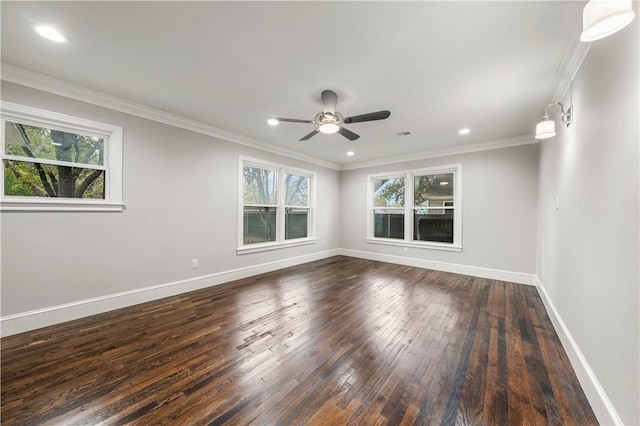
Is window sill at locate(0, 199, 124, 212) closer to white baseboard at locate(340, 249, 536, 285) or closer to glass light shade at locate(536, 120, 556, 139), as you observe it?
glass light shade at locate(536, 120, 556, 139)

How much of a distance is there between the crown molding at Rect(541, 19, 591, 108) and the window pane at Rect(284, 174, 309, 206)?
4.43 meters

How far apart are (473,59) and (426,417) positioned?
→ 9.27 feet

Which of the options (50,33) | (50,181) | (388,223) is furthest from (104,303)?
(388,223)

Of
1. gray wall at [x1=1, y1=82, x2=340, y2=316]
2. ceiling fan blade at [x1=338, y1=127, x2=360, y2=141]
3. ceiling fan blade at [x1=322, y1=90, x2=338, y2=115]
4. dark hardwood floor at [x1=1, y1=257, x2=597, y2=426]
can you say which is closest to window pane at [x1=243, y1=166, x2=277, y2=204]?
gray wall at [x1=1, y1=82, x2=340, y2=316]

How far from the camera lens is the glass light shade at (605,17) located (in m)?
1.08

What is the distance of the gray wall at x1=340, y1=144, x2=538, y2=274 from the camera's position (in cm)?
417

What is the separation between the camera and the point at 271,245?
16.2ft

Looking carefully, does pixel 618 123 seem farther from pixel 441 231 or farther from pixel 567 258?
pixel 441 231

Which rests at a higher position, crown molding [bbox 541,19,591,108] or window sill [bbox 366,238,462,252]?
crown molding [bbox 541,19,591,108]

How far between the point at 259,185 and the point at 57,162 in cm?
281

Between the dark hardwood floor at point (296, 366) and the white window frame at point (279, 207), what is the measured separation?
1.47 metres

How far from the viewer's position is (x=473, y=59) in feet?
6.99

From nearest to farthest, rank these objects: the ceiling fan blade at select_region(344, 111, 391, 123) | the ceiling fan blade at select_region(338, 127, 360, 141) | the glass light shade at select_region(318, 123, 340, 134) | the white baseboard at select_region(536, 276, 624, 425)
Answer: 1. the white baseboard at select_region(536, 276, 624, 425)
2. the ceiling fan blade at select_region(344, 111, 391, 123)
3. the glass light shade at select_region(318, 123, 340, 134)
4. the ceiling fan blade at select_region(338, 127, 360, 141)

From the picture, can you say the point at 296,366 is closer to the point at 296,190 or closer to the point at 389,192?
the point at 296,190
